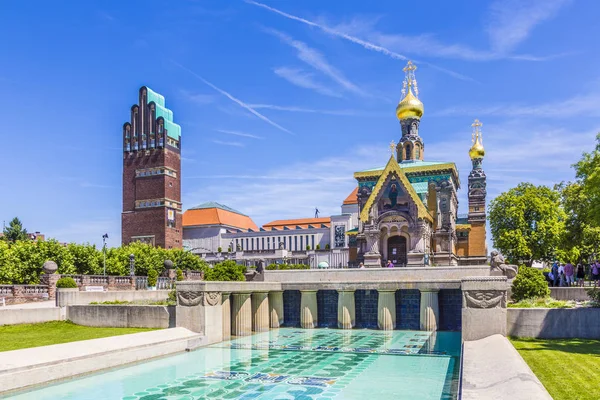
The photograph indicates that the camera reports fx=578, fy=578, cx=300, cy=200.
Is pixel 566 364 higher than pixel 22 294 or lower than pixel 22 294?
higher

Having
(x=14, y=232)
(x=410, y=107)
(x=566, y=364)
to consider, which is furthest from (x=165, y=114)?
(x=566, y=364)

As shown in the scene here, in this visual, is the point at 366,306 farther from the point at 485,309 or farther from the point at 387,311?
the point at 485,309

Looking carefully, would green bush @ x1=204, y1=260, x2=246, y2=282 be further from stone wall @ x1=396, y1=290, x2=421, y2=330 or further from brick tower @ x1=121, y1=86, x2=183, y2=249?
brick tower @ x1=121, y1=86, x2=183, y2=249

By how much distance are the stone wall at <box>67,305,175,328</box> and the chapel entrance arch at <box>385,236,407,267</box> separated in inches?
1282

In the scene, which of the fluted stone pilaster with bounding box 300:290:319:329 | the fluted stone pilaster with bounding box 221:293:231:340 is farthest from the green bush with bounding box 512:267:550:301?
the fluted stone pilaster with bounding box 221:293:231:340

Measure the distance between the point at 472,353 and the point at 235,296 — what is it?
1125cm

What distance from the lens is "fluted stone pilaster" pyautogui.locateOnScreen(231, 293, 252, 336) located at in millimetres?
21594

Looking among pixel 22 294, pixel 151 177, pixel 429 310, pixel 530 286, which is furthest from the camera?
pixel 151 177

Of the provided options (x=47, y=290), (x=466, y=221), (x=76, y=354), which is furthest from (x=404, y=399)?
(x=466, y=221)

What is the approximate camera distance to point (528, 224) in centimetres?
5156

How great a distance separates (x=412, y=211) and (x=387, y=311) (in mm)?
28996

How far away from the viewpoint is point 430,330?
21906 millimetres

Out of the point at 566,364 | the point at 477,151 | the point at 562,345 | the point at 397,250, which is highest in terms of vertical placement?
the point at 477,151

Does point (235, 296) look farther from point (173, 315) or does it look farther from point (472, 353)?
point (472, 353)
